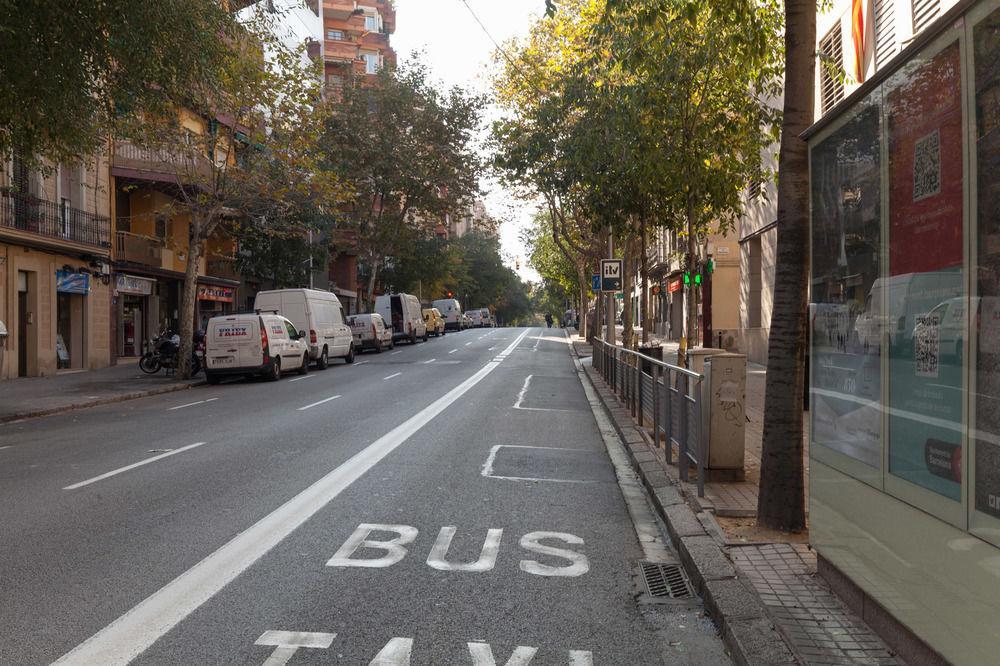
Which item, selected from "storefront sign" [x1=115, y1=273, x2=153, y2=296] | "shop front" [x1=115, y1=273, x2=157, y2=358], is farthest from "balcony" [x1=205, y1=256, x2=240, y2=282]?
"storefront sign" [x1=115, y1=273, x2=153, y2=296]

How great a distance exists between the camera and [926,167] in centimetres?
344

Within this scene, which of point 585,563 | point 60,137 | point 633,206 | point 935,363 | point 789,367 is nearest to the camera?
point 935,363

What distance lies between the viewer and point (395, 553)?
580 cm

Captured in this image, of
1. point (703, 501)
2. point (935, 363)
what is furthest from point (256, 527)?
point (935, 363)

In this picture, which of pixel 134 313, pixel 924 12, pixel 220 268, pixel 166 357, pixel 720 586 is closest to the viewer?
pixel 720 586

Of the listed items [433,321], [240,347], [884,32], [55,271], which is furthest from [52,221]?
[433,321]

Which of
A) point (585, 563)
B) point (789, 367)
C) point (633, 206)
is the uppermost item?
point (633, 206)

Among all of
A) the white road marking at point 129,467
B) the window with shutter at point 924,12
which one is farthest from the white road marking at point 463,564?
the window with shutter at point 924,12

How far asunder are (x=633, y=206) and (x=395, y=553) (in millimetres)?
11043

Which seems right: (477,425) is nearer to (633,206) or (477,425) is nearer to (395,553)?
(633,206)

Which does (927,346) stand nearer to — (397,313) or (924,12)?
(924,12)

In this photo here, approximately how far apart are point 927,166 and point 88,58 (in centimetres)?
1170

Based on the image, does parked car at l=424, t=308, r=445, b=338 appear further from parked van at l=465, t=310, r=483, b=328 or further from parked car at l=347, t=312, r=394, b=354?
parked van at l=465, t=310, r=483, b=328

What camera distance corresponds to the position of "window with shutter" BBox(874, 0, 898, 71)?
50.6 feet
